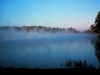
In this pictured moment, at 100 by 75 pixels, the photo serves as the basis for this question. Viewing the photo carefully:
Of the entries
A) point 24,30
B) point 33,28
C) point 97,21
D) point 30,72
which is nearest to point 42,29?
point 33,28

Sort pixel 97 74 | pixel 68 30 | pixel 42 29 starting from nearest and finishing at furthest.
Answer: pixel 97 74
pixel 42 29
pixel 68 30

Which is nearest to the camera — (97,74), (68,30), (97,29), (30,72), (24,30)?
(97,74)

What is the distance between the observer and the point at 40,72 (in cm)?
809

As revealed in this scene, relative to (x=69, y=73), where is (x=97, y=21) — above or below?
above

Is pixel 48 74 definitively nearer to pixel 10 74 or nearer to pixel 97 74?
pixel 10 74

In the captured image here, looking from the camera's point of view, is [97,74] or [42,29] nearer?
[97,74]

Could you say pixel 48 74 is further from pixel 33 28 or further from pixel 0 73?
pixel 33 28

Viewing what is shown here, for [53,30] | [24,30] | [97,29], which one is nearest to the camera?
[97,29]

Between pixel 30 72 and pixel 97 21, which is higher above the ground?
pixel 97 21

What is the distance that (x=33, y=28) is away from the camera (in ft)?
459

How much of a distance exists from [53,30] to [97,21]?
12274 centimetres

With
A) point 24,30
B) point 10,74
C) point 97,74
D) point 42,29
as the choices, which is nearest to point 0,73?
point 10,74

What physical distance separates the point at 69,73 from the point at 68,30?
7299 inches

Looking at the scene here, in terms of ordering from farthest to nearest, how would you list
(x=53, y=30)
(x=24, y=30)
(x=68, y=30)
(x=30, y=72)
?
(x=68, y=30) < (x=53, y=30) < (x=24, y=30) < (x=30, y=72)
